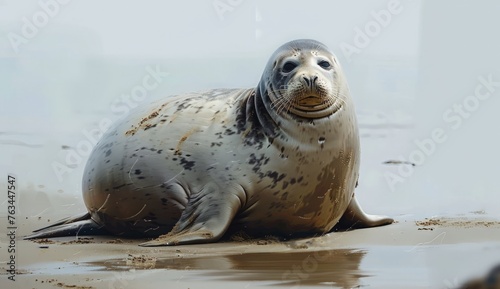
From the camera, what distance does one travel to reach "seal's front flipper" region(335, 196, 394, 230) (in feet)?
8.59

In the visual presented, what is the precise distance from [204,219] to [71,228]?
0.46 metres

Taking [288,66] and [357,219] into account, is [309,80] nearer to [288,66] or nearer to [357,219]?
[288,66]

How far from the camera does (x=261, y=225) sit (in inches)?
107

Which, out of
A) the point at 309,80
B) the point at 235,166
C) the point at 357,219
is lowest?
the point at 357,219

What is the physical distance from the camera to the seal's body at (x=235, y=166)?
267 centimetres

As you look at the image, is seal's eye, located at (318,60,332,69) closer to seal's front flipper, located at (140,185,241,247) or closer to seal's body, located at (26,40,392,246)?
seal's body, located at (26,40,392,246)

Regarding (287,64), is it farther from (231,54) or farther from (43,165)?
(43,165)

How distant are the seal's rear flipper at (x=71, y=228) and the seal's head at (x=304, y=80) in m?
0.75

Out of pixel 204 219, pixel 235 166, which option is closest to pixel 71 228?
pixel 204 219

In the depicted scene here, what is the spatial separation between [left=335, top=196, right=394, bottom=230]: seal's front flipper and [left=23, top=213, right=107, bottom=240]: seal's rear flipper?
32.9 inches

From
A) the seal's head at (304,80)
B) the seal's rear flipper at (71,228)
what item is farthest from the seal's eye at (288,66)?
the seal's rear flipper at (71,228)

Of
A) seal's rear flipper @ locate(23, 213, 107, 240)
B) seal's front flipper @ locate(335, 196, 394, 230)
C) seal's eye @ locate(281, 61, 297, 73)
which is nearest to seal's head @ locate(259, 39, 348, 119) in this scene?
seal's eye @ locate(281, 61, 297, 73)

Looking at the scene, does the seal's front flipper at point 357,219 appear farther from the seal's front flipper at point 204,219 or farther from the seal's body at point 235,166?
the seal's front flipper at point 204,219

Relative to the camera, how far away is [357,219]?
8.66 feet
